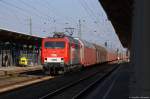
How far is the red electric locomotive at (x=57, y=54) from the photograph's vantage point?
98.0 ft

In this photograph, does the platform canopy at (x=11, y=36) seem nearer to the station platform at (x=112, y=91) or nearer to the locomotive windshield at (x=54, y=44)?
the locomotive windshield at (x=54, y=44)

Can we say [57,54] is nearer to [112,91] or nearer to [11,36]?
[11,36]

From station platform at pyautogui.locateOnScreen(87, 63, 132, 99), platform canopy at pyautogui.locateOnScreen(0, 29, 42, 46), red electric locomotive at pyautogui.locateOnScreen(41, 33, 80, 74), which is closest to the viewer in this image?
station platform at pyautogui.locateOnScreen(87, 63, 132, 99)

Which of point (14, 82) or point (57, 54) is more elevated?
point (57, 54)

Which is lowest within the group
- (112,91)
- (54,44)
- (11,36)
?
(112,91)

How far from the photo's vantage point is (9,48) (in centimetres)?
4712

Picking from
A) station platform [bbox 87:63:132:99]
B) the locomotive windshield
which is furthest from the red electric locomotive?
station platform [bbox 87:63:132:99]

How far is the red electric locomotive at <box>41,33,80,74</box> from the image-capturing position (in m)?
29.9

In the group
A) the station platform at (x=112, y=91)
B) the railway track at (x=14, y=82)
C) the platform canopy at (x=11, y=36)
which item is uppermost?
the platform canopy at (x=11, y=36)

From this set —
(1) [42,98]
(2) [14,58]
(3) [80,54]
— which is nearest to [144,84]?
(1) [42,98]

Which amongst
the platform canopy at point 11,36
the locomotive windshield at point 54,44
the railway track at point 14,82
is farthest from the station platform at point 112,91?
the platform canopy at point 11,36

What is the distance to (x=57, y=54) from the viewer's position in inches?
1196

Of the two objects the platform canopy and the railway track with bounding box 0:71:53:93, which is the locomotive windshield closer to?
the railway track with bounding box 0:71:53:93

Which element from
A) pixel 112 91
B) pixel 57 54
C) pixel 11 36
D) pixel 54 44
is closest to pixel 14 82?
pixel 112 91
